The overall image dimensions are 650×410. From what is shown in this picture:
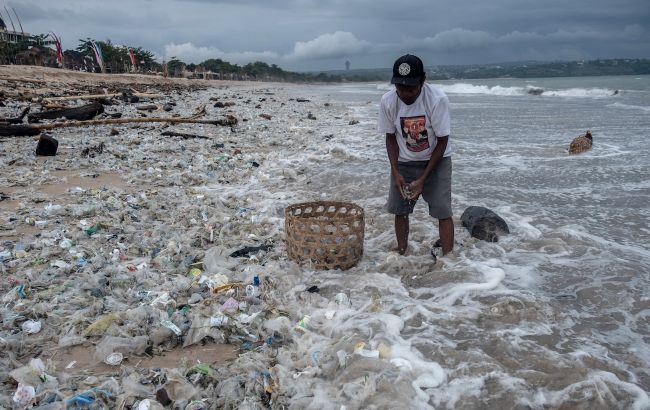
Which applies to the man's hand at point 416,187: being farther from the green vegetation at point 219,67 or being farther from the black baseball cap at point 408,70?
the green vegetation at point 219,67

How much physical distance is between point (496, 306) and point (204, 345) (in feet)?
6.92

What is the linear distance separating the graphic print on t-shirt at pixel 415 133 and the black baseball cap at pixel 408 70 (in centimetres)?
39

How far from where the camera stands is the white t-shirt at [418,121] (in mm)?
3789

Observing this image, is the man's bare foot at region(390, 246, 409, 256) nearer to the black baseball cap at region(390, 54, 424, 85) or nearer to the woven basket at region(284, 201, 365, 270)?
the woven basket at region(284, 201, 365, 270)

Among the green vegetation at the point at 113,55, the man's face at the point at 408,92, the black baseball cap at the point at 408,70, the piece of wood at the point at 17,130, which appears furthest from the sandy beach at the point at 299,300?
the green vegetation at the point at 113,55

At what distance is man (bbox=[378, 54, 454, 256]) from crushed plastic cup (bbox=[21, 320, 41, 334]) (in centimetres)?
300

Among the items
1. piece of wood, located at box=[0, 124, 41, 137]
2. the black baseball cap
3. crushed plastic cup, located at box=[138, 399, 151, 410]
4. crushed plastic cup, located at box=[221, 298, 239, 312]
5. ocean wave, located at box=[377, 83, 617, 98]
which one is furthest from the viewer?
ocean wave, located at box=[377, 83, 617, 98]

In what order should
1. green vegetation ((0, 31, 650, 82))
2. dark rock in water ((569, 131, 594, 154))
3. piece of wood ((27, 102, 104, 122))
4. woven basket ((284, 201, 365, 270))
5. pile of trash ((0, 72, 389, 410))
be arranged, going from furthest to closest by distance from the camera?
green vegetation ((0, 31, 650, 82)), piece of wood ((27, 102, 104, 122)), dark rock in water ((569, 131, 594, 154)), woven basket ((284, 201, 365, 270)), pile of trash ((0, 72, 389, 410))

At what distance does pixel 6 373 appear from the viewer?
8.21 feet

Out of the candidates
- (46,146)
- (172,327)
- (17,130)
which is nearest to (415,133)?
(172,327)

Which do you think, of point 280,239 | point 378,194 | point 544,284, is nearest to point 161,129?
point 378,194

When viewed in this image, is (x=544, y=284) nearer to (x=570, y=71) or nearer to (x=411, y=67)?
(x=411, y=67)

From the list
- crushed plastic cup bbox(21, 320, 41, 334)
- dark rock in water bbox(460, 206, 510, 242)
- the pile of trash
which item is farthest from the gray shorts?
crushed plastic cup bbox(21, 320, 41, 334)

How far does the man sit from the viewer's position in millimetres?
3732
